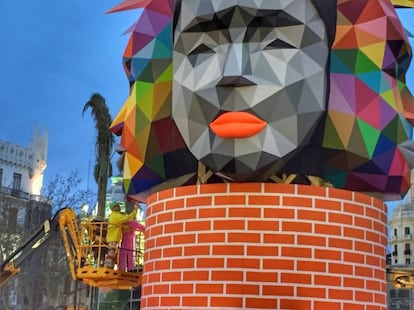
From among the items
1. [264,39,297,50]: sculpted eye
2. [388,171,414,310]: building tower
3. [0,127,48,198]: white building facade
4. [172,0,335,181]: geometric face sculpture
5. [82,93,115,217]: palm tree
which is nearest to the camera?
[172,0,335,181]: geometric face sculpture

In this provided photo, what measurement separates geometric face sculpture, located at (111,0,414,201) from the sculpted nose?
0.05ft

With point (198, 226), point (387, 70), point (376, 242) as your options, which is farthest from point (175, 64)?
point (376, 242)

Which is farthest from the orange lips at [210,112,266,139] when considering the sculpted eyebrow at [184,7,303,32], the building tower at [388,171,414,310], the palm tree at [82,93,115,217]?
the building tower at [388,171,414,310]

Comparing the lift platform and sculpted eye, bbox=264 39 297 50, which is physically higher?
sculpted eye, bbox=264 39 297 50

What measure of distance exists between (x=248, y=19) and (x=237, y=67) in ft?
2.10

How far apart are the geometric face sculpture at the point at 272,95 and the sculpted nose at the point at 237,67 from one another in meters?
0.01

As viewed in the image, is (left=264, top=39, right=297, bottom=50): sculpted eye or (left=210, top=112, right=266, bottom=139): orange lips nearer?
(left=210, top=112, right=266, bottom=139): orange lips

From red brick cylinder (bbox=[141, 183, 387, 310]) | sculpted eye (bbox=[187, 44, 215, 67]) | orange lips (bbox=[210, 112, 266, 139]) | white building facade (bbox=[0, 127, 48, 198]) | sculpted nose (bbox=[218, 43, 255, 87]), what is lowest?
red brick cylinder (bbox=[141, 183, 387, 310])

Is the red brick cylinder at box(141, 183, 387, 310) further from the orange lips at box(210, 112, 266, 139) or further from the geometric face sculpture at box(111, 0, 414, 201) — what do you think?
the orange lips at box(210, 112, 266, 139)

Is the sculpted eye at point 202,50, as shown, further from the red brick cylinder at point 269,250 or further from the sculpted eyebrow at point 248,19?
the red brick cylinder at point 269,250

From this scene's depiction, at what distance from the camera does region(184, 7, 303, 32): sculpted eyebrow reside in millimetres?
8523

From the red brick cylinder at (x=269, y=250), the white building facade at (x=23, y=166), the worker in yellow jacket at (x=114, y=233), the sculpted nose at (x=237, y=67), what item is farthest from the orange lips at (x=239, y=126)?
the white building facade at (x=23, y=166)

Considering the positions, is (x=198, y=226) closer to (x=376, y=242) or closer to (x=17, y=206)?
(x=376, y=242)

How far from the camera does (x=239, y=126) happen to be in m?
8.38
